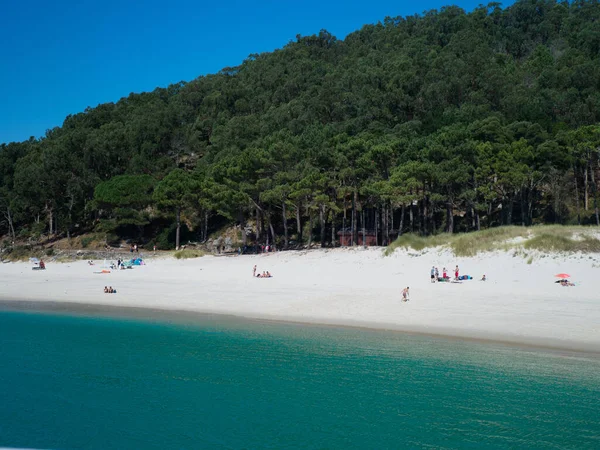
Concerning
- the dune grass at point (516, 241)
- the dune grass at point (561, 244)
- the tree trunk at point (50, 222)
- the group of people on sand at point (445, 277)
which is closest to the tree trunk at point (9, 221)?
the tree trunk at point (50, 222)

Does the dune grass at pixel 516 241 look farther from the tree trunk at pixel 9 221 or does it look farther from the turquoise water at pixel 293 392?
the tree trunk at pixel 9 221

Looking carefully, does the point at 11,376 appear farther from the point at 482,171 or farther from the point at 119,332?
the point at 482,171

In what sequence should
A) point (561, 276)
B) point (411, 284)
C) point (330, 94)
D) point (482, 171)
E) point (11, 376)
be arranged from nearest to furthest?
point (11, 376), point (561, 276), point (411, 284), point (482, 171), point (330, 94)

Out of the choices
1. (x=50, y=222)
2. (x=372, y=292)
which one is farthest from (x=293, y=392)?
(x=50, y=222)

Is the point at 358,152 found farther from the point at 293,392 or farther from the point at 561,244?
the point at 293,392

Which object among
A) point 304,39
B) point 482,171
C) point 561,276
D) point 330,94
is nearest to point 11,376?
point 561,276

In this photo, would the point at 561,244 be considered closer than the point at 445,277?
No

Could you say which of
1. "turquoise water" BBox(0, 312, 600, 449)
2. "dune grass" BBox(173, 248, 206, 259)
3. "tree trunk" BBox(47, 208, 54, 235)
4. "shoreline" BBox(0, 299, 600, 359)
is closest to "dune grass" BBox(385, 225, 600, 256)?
"shoreline" BBox(0, 299, 600, 359)
